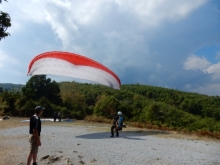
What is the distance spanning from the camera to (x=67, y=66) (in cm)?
1448

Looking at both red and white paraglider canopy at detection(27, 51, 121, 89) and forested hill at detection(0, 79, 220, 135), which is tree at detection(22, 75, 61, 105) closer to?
forested hill at detection(0, 79, 220, 135)

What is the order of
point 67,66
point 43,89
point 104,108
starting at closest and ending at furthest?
1. point 67,66
2. point 104,108
3. point 43,89

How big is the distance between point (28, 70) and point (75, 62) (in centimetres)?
279

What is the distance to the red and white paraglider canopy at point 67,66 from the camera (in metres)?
14.3

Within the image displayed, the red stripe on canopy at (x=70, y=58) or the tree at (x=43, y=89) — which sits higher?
the tree at (x=43, y=89)

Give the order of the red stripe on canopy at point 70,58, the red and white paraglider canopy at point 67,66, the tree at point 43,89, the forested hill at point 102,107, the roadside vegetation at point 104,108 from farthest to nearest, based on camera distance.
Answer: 1. the tree at point 43,89
2. the forested hill at point 102,107
3. the roadside vegetation at point 104,108
4. the red stripe on canopy at point 70,58
5. the red and white paraglider canopy at point 67,66

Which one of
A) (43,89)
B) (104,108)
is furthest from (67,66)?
(43,89)

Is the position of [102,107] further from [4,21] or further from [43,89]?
[4,21]

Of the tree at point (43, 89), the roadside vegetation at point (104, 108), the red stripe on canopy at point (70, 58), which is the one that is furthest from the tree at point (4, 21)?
the tree at point (43, 89)

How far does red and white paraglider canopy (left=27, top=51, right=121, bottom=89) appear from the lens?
1432 centimetres

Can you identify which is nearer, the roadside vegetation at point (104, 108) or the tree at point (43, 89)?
the roadside vegetation at point (104, 108)

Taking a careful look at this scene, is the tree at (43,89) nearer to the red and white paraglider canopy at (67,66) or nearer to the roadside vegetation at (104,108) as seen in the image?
the roadside vegetation at (104,108)

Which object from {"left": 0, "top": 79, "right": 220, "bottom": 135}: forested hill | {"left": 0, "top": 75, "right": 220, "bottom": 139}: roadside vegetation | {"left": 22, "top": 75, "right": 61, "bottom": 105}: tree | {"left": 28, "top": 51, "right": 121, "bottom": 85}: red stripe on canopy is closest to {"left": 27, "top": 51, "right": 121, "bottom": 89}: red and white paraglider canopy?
{"left": 28, "top": 51, "right": 121, "bottom": 85}: red stripe on canopy

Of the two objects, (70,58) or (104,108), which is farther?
(104,108)
